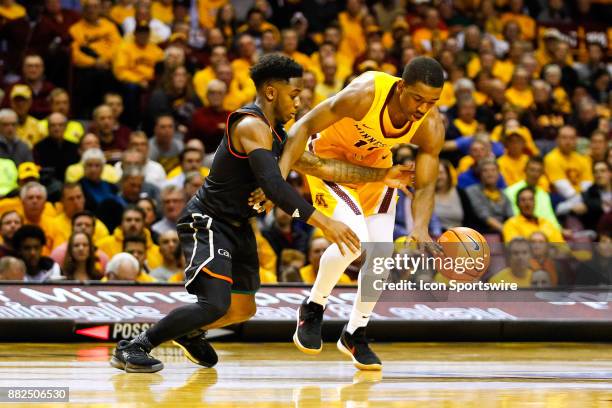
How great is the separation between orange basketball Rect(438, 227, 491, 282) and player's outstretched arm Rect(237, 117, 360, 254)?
101 centimetres

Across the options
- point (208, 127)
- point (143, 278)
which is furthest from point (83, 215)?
point (208, 127)

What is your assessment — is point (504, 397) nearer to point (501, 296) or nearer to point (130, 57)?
point (501, 296)

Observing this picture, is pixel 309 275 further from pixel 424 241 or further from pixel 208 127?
pixel 424 241

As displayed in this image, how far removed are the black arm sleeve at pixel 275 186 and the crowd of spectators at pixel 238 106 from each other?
3429mm

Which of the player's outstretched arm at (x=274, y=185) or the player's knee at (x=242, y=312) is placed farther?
the player's knee at (x=242, y=312)

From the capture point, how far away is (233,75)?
13.3 m

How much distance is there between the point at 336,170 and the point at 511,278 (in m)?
2.89

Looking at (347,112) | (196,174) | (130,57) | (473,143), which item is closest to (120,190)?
(196,174)

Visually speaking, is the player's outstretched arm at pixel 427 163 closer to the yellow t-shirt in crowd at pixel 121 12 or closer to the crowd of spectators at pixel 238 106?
the crowd of spectators at pixel 238 106

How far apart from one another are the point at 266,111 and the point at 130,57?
682 centimetres

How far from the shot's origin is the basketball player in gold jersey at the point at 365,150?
6.75 metres

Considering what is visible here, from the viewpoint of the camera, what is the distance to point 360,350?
726 centimetres

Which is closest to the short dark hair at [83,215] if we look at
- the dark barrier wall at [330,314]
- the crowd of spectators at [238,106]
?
the crowd of spectators at [238,106]

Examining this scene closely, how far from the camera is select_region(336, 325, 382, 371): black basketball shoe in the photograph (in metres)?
7.14
